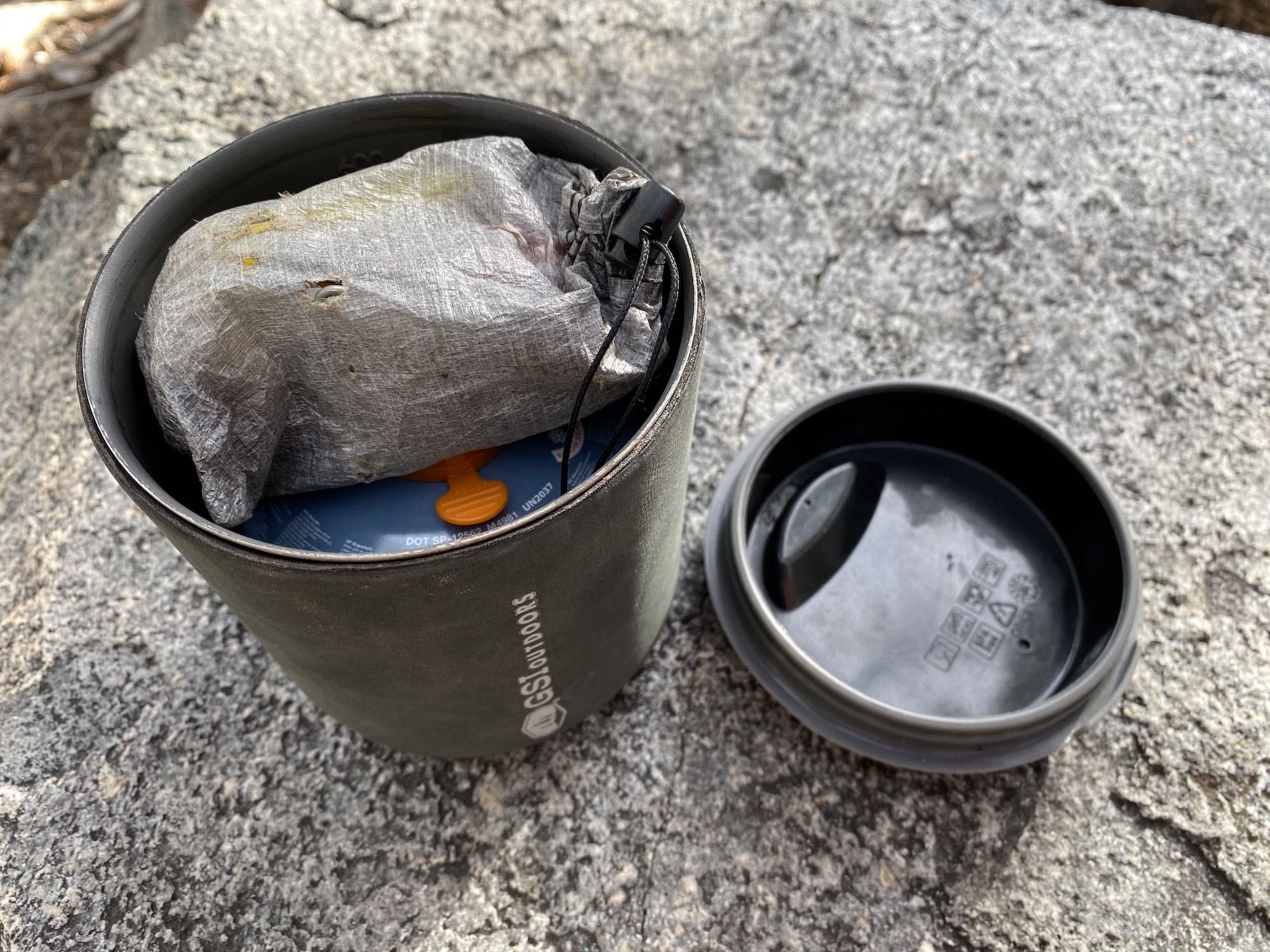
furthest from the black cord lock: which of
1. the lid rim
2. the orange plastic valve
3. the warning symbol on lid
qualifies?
the warning symbol on lid

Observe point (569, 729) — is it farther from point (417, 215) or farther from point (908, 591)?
point (417, 215)

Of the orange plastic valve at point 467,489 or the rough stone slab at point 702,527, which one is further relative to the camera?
the rough stone slab at point 702,527

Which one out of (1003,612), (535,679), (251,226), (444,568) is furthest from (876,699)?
(251,226)

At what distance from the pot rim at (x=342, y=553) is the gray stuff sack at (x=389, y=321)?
50 mm

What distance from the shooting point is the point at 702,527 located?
158cm

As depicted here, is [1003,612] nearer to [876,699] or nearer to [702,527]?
[876,699]

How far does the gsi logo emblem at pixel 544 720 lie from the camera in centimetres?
119

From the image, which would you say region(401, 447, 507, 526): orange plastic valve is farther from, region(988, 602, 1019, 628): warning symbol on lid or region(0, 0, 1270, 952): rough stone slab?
region(988, 602, 1019, 628): warning symbol on lid

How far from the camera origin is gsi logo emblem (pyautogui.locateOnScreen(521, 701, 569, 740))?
1189 mm

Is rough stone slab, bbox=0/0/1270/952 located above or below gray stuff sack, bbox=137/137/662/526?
below

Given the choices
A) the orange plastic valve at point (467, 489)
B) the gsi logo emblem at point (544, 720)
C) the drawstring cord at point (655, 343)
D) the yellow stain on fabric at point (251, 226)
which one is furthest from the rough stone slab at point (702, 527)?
the yellow stain on fabric at point (251, 226)

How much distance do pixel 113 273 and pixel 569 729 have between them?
863 millimetres

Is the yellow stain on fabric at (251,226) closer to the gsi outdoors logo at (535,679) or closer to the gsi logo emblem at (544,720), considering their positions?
the gsi outdoors logo at (535,679)

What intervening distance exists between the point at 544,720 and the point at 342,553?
43cm
